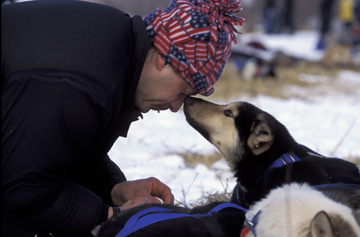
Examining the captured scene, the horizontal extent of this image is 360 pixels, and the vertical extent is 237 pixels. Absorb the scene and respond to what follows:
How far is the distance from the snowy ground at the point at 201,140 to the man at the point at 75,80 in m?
1.10

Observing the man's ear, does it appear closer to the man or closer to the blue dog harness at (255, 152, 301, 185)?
the man

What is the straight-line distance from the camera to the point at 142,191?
2197 mm

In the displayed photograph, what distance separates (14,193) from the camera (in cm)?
→ 168

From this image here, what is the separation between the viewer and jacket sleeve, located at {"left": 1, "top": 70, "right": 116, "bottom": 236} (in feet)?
5.40

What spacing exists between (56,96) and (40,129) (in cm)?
15

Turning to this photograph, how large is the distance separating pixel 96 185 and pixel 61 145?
0.89 m

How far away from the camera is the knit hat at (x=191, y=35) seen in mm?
1971

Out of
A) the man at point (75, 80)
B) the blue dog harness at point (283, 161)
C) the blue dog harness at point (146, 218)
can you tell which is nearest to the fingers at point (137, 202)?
the man at point (75, 80)

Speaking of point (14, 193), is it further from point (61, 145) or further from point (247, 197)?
point (247, 197)

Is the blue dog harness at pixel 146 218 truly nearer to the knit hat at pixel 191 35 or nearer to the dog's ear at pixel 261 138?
the knit hat at pixel 191 35

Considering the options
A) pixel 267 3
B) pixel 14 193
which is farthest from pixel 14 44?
pixel 267 3

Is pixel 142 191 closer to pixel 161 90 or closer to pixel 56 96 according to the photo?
pixel 161 90

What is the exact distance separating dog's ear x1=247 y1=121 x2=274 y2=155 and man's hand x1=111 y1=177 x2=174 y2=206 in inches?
28.2

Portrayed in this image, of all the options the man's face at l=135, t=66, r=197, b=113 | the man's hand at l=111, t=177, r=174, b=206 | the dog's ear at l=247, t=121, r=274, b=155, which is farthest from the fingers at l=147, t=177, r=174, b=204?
the dog's ear at l=247, t=121, r=274, b=155
